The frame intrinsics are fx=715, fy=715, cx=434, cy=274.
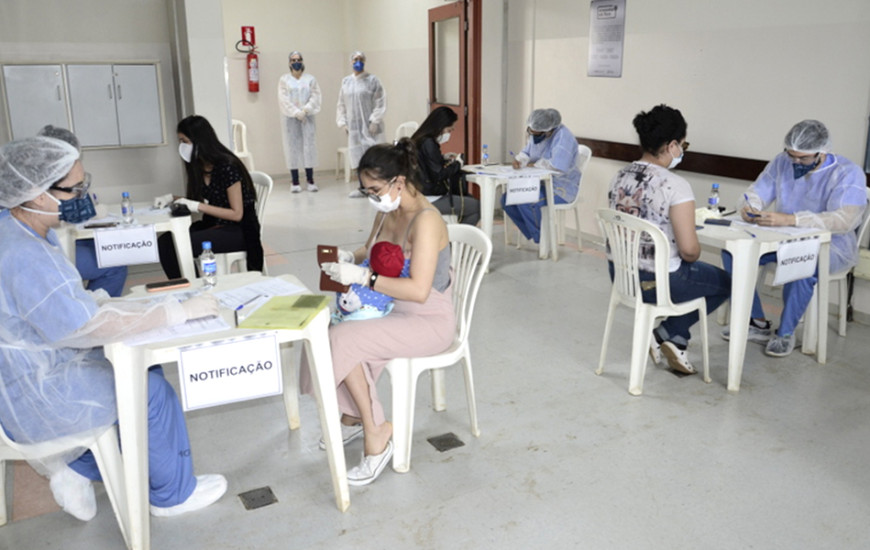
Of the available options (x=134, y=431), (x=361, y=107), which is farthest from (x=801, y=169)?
(x=361, y=107)

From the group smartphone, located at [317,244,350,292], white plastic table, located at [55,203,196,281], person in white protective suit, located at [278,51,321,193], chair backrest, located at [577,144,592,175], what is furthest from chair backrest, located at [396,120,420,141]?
smartphone, located at [317,244,350,292]

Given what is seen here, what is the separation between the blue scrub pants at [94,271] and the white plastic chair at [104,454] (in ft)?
5.61

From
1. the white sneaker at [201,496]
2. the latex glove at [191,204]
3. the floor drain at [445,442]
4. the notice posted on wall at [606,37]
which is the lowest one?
the floor drain at [445,442]

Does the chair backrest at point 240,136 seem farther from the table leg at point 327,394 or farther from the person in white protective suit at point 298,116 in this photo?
the table leg at point 327,394

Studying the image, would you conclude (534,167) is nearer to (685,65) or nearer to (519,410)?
(685,65)

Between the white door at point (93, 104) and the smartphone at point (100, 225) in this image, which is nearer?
the smartphone at point (100, 225)

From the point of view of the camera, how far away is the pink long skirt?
2.37 metres

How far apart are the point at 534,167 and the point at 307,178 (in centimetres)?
398

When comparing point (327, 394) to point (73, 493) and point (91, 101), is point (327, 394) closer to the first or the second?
point (73, 493)

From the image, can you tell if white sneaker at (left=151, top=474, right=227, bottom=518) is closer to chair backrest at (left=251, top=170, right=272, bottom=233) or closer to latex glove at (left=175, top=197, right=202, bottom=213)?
latex glove at (left=175, top=197, right=202, bottom=213)

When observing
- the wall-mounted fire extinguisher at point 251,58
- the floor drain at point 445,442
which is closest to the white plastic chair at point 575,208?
the floor drain at point 445,442

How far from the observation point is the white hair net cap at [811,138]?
11.0 feet

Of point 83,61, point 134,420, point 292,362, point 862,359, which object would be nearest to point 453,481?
point 292,362

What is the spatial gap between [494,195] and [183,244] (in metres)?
2.36
